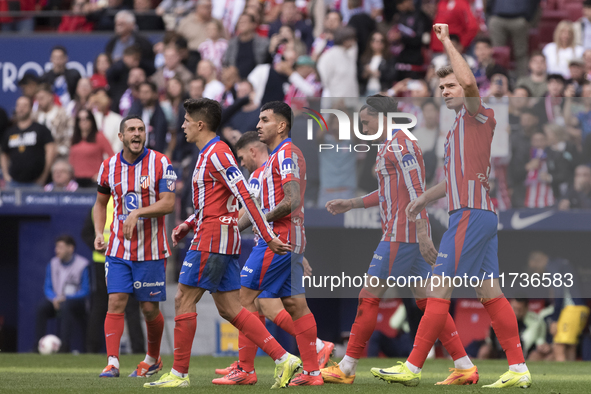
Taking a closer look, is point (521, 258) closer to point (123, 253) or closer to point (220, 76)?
point (123, 253)

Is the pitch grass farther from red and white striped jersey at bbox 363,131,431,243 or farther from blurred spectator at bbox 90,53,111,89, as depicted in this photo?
blurred spectator at bbox 90,53,111,89

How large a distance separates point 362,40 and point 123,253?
780 centimetres

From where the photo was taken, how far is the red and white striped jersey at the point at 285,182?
6750 mm

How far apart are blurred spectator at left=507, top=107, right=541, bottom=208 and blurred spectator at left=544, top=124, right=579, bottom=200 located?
216mm

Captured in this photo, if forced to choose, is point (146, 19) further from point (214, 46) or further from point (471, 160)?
point (471, 160)

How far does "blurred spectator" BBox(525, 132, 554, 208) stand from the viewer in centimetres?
842

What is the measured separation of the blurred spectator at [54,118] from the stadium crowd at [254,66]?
0.02m

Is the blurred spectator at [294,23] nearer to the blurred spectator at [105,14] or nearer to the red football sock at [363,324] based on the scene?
the blurred spectator at [105,14]

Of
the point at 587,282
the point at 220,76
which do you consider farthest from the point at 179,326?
the point at 220,76

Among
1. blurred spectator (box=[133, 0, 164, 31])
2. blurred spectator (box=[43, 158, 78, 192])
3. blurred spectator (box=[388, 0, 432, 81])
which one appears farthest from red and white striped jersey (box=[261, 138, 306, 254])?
blurred spectator (box=[133, 0, 164, 31])

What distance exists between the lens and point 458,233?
20.5 ft

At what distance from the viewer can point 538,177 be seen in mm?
8461

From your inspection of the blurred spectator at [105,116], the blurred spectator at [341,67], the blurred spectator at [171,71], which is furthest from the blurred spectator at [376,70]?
the blurred spectator at [105,116]

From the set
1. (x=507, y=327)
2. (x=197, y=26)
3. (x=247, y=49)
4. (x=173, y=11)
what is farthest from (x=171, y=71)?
(x=507, y=327)
